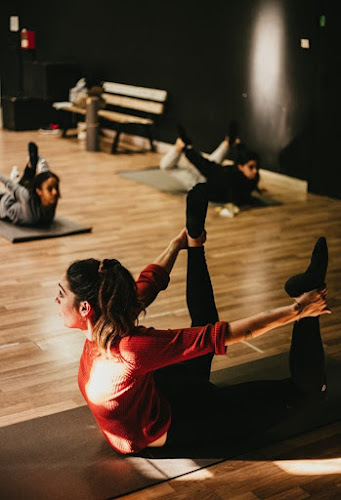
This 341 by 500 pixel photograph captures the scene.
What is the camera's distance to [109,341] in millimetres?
2045

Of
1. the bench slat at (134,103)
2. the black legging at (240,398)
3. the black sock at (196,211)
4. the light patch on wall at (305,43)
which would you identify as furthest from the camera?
the bench slat at (134,103)

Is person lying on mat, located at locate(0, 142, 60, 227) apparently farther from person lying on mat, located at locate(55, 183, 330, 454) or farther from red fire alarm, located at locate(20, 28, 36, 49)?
red fire alarm, located at locate(20, 28, 36, 49)

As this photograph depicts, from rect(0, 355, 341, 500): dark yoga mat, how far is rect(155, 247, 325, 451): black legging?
0.31ft

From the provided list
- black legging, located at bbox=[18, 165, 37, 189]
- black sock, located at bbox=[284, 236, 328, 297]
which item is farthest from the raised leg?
black legging, located at bbox=[18, 165, 37, 189]

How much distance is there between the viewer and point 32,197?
5.06 meters

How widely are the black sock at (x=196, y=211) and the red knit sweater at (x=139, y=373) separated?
18cm

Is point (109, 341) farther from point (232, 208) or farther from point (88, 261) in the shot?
point (232, 208)

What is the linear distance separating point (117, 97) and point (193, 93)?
144 cm

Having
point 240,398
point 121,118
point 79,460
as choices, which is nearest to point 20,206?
point 79,460

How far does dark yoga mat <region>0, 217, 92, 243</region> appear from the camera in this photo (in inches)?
196

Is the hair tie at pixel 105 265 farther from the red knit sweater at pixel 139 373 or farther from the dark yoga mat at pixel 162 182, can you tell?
the dark yoga mat at pixel 162 182

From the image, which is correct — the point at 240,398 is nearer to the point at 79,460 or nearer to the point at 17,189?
the point at 79,460

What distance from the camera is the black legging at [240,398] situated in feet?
7.55

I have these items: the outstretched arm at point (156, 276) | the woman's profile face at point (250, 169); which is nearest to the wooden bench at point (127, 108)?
the woman's profile face at point (250, 169)
